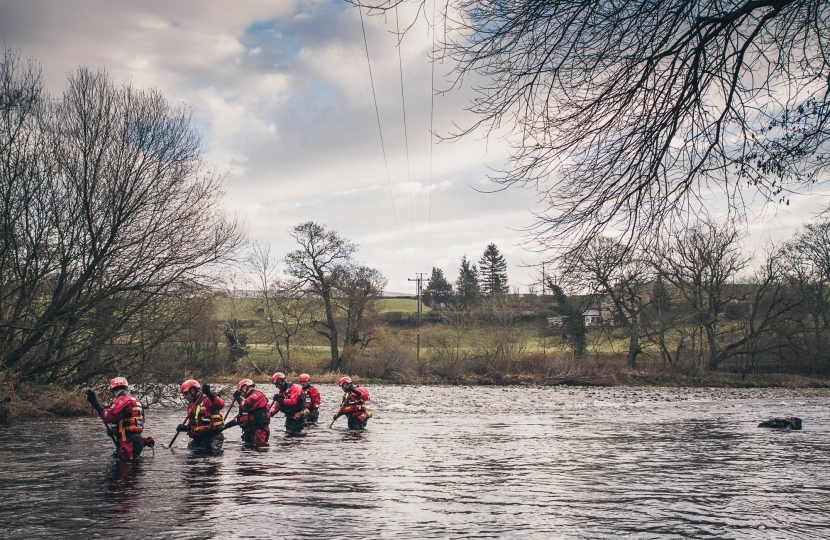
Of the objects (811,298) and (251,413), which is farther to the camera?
(811,298)

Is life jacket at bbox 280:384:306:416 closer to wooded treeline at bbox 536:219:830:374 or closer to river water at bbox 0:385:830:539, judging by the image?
river water at bbox 0:385:830:539

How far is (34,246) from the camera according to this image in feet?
72.8

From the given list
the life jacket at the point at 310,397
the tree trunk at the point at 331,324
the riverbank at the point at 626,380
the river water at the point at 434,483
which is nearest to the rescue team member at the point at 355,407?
the river water at the point at 434,483

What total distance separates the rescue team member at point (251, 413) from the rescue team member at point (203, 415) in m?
1.44

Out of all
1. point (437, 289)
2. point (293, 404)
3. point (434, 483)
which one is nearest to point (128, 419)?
point (434, 483)

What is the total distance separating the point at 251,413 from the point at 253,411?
0.23 feet

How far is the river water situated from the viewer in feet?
27.5

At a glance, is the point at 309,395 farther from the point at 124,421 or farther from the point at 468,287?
the point at 468,287

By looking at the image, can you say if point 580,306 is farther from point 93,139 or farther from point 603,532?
point 93,139

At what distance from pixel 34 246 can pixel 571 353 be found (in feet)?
121

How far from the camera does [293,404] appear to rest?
1880 centimetres

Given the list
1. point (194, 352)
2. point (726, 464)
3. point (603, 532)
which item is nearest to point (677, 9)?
point (603, 532)

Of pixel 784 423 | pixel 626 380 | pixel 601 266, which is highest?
pixel 601 266

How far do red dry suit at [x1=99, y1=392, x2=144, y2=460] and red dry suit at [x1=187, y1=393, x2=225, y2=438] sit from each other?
4.47ft
